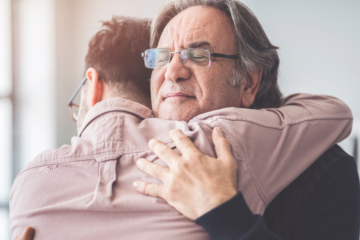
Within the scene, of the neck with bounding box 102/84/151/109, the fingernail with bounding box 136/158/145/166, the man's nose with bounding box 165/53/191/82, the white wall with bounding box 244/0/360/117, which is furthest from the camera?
the white wall with bounding box 244/0/360/117

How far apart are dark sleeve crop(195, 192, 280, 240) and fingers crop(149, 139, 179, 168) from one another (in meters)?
0.17

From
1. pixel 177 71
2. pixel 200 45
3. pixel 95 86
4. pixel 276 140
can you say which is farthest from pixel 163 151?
pixel 95 86

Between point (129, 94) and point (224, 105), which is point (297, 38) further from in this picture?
point (129, 94)

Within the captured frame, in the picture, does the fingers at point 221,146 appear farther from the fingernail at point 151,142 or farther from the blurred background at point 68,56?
the blurred background at point 68,56

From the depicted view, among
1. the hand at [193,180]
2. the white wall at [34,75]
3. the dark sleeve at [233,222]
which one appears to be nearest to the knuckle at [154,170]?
the hand at [193,180]

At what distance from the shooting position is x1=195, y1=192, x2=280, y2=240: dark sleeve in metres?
Answer: 0.65

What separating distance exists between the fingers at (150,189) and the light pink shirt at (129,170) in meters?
0.02

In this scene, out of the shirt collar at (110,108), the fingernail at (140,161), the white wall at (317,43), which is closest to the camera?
the fingernail at (140,161)

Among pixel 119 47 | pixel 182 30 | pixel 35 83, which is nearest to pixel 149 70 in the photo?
pixel 119 47

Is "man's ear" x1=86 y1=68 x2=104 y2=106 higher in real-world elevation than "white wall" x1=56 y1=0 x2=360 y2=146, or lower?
lower

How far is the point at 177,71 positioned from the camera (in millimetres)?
1126

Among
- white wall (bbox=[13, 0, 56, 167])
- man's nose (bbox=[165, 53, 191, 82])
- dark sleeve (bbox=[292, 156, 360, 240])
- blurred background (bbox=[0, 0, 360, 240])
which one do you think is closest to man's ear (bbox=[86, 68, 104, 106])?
man's nose (bbox=[165, 53, 191, 82])

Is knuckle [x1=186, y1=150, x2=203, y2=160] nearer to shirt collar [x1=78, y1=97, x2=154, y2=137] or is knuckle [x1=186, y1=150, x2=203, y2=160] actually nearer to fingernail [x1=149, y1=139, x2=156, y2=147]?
fingernail [x1=149, y1=139, x2=156, y2=147]

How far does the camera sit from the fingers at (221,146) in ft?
2.39
